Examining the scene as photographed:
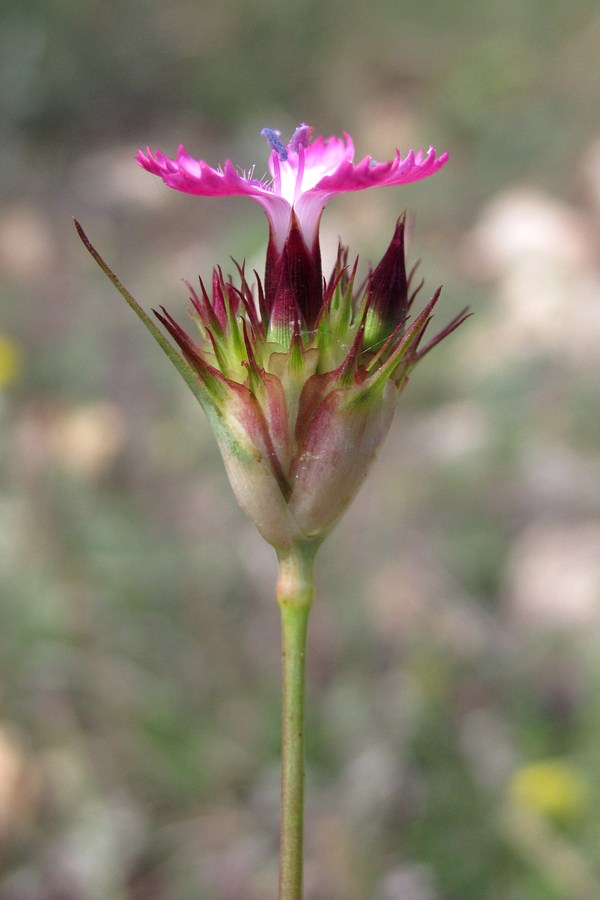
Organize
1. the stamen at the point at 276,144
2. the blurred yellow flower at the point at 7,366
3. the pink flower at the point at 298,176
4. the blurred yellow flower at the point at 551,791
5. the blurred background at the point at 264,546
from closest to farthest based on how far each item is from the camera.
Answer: the pink flower at the point at 298,176
the stamen at the point at 276,144
the blurred yellow flower at the point at 551,791
the blurred background at the point at 264,546
the blurred yellow flower at the point at 7,366

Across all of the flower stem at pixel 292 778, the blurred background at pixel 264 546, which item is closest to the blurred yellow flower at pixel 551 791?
the blurred background at pixel 264 546

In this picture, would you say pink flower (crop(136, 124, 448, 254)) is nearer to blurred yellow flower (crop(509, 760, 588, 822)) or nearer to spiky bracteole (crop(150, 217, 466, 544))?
spiky bracteole (crop(150, 217, 466, 544))

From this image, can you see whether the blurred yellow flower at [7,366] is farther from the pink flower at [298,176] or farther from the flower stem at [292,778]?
the flower stem at [292,778]

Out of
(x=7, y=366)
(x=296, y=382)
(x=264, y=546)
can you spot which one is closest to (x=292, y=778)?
(x=296, y=382)

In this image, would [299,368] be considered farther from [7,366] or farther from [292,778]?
[7,366]

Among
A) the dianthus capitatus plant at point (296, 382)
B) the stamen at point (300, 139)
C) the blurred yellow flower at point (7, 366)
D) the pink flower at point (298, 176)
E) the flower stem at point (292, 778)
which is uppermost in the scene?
the blurred yellow flower at point (7, 366)

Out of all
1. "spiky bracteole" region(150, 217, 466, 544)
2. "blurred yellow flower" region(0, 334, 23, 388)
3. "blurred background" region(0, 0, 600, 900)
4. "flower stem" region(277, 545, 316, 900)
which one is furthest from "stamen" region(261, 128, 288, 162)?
"blurred yellow flower" region(0, 334, 23, 388)
